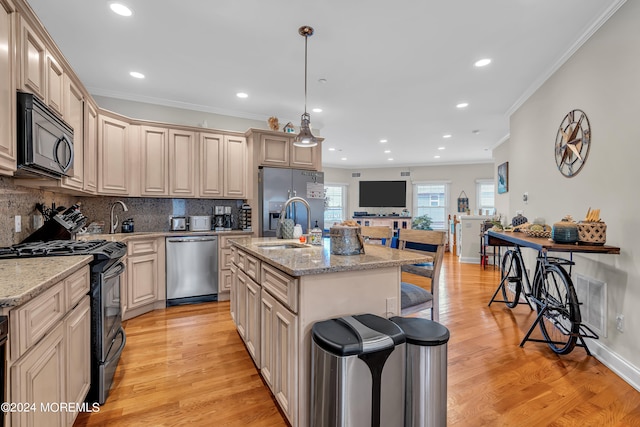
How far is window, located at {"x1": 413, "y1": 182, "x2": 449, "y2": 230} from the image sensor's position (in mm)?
9164

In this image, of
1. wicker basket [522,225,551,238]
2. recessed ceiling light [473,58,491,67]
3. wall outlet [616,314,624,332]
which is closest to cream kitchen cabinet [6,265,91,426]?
wall outlet [616,314,624,332]

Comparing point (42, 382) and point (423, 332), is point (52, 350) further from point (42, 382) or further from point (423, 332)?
point (423, 332)

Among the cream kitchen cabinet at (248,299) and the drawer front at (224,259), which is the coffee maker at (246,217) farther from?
the cream kitchen cabinet at (248,299)

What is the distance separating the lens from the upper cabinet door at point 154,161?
367 cm

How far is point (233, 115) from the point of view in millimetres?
4441

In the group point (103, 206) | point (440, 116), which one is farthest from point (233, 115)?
point (440, 116)

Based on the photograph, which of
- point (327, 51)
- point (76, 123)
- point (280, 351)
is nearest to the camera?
point (280, 351)

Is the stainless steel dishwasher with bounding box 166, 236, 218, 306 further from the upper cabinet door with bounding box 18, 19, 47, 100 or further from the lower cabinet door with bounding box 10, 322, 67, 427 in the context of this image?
the lower cabinet door with bounding box 10, 322, 67, 427

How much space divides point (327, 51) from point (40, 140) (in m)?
2.35

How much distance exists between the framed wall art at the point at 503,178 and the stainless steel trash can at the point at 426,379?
529 centimetres

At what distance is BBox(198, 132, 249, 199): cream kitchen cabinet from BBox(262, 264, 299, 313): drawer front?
254 centimetres

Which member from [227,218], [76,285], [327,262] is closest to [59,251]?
[76,285]

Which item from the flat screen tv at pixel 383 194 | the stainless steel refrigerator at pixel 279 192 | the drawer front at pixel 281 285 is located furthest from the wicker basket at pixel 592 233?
the flat screen tv at pixel 383 194

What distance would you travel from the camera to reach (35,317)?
1.10 metres
